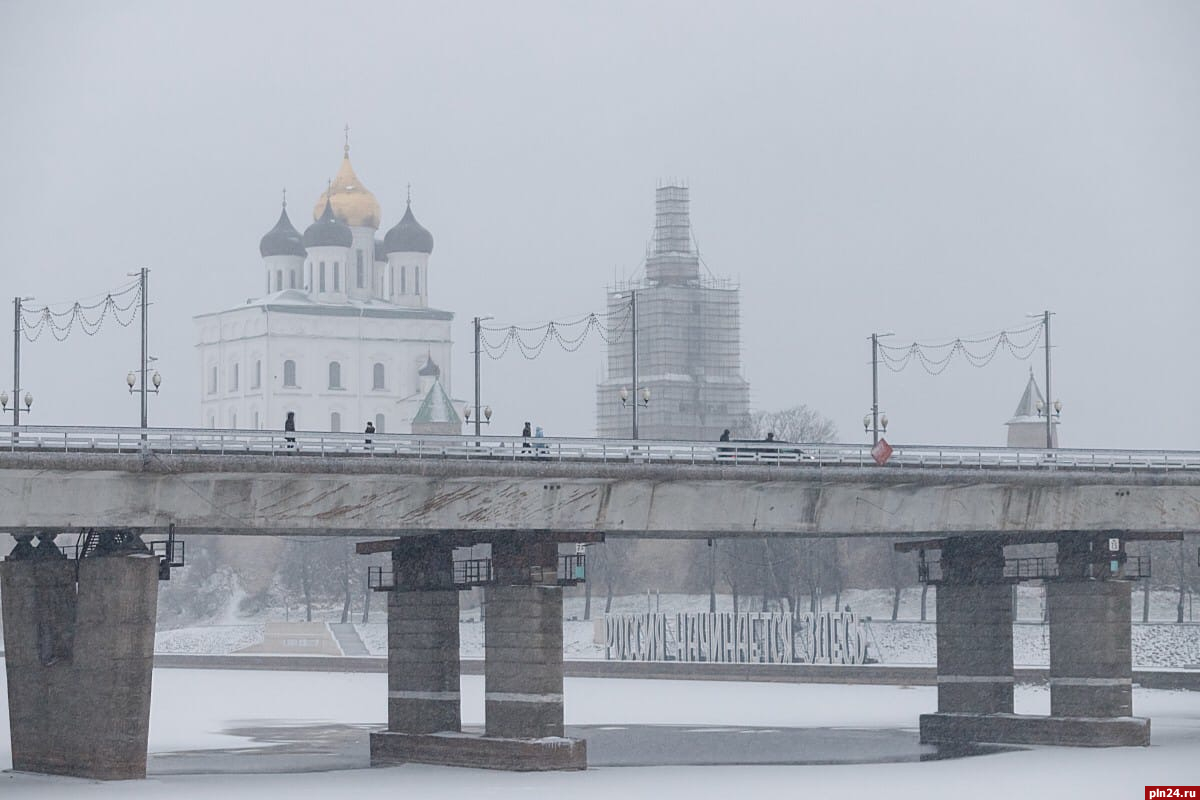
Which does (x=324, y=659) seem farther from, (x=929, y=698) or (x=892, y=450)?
(x=892, y=450)

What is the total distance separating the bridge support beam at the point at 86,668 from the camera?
65.0 m

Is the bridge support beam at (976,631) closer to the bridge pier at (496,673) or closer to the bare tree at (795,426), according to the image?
the bridge pier at (496,673)

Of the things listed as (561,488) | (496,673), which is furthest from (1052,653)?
(496,673)

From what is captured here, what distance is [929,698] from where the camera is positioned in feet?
353

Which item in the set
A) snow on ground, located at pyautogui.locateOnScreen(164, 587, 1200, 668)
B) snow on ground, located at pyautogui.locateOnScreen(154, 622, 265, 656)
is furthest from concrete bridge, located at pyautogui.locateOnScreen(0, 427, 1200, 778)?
snow on ground, located at pyautogui.locateOnScreen(154, 622, 265, 656)

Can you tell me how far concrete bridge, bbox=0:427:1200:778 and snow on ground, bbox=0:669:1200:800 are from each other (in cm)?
205

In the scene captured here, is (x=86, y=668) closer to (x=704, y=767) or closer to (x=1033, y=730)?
(x=704, y=767)

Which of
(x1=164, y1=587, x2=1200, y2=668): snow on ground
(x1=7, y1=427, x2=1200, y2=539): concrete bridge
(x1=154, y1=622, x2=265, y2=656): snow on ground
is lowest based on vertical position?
(x1=154, y1=622, x2=265, y2=656): snow on ground

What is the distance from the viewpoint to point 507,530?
7181 cm

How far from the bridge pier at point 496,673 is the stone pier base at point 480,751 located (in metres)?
0.03

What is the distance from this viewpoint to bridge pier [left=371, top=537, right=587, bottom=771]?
232ft

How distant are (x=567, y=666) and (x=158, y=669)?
37361 millimetres

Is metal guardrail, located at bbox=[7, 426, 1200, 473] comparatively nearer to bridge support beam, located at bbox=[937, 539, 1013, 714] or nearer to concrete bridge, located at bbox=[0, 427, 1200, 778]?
concrete bridge, located at bbox=[0, 427, 1200, 778]

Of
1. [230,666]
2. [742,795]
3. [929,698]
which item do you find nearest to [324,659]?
[230,666]
